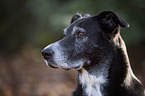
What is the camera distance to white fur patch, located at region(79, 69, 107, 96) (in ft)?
10.3

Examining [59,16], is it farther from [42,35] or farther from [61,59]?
[61,59]

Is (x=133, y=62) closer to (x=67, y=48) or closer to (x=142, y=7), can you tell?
(x=142, y=7)

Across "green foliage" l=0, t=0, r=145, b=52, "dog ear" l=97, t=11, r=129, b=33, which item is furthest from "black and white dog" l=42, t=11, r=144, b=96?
"green foliage" l=0, t=0, r=145, b=52

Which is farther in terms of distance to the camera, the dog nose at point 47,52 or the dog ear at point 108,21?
the dog ear at point 108,21

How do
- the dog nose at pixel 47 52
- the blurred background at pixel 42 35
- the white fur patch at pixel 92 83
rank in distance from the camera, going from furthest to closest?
1. the blurred background at pixel 42 35
2. the white fur patch at pixel 92 83
3. the dog nose at pixel 47 52

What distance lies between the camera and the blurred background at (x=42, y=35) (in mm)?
6812

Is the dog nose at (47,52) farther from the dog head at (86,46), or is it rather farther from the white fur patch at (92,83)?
the white fur patch at (92,83)

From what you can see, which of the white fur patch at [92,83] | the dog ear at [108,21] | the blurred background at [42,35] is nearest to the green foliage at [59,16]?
the blurred background at [42,35]

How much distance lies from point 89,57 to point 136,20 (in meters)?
4.79

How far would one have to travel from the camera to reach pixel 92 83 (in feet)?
10.5

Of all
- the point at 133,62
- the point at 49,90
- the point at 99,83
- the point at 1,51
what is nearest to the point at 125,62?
the point at 99,83

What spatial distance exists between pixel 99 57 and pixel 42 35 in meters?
5.59

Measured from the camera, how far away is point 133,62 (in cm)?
873

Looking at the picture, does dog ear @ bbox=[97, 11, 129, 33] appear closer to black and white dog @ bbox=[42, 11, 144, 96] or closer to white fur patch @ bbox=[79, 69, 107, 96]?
black and white dog @ bbox=[42, 11, 144, 96]
